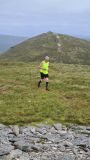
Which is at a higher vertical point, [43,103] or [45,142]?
[43,103]

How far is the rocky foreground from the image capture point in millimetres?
21875

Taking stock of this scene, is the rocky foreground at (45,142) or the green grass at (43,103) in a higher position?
the green grass at (43,103)

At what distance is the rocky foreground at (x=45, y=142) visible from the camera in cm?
2188

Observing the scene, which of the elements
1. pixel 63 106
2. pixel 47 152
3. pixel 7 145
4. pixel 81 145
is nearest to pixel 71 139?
pixel 81 145

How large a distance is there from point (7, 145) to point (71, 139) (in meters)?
5.29

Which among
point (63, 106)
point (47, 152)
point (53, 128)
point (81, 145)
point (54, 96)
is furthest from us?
point (54, 96)

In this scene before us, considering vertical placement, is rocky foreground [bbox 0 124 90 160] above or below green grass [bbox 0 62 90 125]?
below

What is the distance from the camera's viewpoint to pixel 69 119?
99.5 feet

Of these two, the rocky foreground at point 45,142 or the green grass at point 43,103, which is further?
the green grass at point 43,103

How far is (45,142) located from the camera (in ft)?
79.7

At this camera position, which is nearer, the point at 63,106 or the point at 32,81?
the point at 63,106

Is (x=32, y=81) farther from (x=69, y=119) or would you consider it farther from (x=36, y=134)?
(x=36, y=134)

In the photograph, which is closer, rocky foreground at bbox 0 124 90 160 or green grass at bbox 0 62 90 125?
rocky foreground at bbox 0 124 90 160

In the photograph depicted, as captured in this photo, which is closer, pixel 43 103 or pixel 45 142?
pixel 45 142
